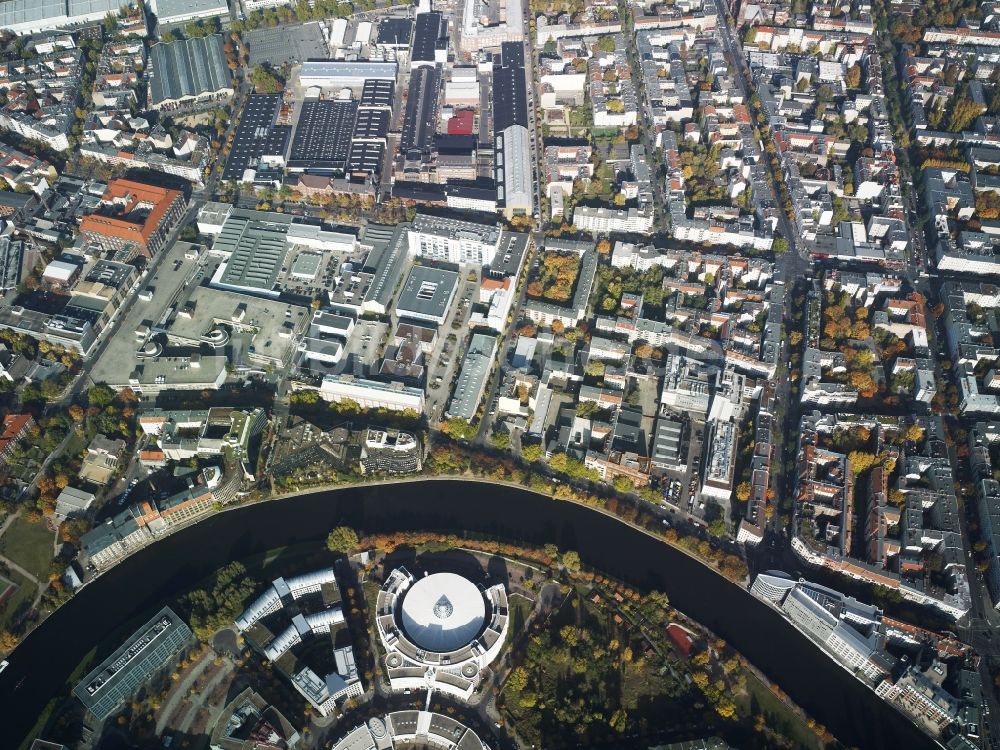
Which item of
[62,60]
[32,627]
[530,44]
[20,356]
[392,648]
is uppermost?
[530,44]

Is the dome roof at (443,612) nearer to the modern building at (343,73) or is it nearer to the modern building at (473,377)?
the modern building at (473,377)

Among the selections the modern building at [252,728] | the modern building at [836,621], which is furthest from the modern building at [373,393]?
the modern building at [836,621]

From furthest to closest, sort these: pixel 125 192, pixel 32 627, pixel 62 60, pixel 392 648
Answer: pixel 62 60
pixel 125 192
pixel 32 627
pixel 392 648

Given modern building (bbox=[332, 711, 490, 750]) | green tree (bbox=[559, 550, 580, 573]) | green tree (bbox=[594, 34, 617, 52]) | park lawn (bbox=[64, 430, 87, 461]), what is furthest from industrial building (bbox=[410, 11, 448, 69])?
modern building (bbox=[332, 711, 490, 750])

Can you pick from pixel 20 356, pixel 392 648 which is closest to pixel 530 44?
pixel 20 356

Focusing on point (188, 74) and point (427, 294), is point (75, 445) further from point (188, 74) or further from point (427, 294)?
point (188, 74)

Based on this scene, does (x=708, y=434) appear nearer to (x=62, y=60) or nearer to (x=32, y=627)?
(x=32, y=627)
